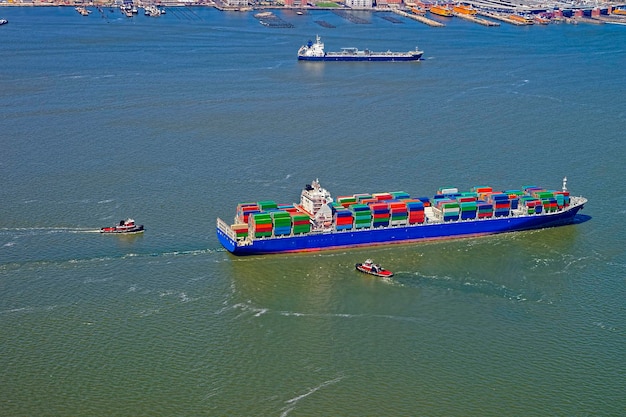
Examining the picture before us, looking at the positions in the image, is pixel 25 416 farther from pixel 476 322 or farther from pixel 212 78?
pixel 212 78

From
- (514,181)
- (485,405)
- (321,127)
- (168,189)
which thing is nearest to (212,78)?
(321,127)

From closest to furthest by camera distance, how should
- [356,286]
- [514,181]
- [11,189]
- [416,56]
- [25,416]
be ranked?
[25,416] → [356,286] → [11,189] → [514,181] → [416,56]

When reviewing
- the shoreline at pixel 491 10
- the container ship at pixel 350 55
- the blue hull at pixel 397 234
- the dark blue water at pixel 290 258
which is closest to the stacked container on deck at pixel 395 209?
the blue hull at pixel 397 234

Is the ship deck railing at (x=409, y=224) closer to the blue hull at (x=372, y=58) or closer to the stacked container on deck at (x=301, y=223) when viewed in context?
the stacked container on deck at (x=301, y=223)

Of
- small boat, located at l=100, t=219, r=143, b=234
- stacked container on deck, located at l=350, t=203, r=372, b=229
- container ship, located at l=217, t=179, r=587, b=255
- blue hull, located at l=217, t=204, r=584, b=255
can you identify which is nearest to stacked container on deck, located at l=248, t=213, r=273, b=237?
container ship, located at l=217, t=179, r=587, b=255

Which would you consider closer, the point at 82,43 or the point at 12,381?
the point at 12,381

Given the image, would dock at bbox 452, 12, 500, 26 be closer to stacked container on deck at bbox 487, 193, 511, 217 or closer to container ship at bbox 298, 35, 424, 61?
container ship at bbox 298, 35, 424, 61

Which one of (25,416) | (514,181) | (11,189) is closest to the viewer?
(25,416)
